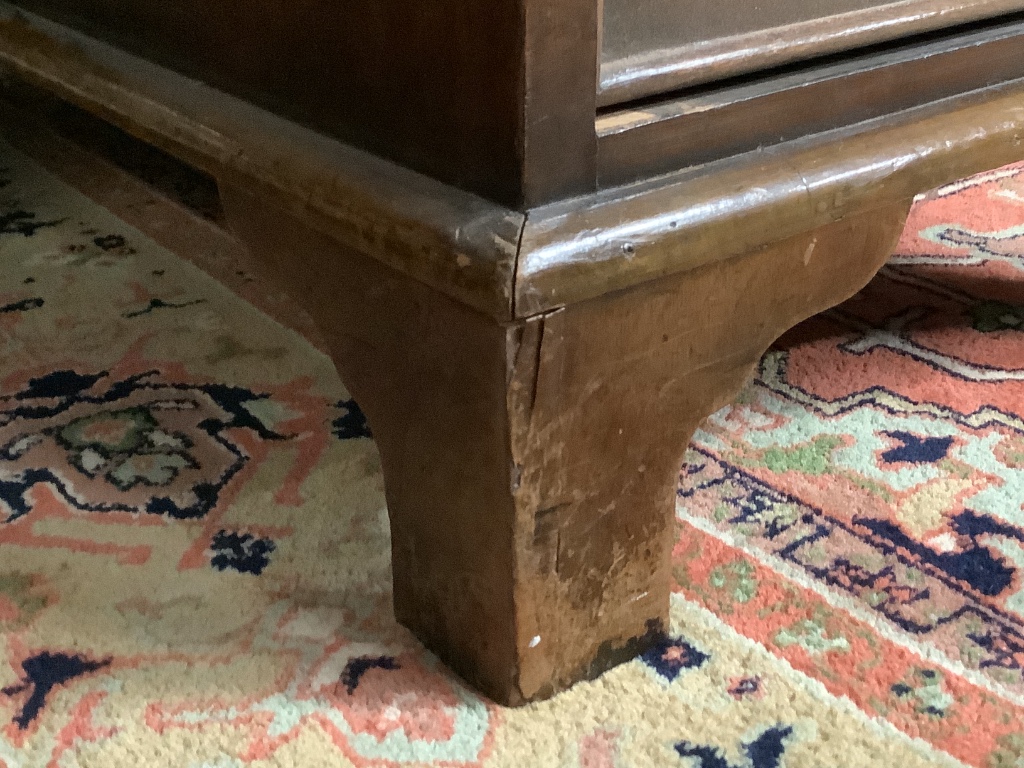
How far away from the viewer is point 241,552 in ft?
2.52

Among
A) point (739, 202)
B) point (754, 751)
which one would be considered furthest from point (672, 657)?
point (739, 202)

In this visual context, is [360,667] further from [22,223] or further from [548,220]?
[22,223]

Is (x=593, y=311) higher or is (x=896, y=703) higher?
(x=593, y=311)

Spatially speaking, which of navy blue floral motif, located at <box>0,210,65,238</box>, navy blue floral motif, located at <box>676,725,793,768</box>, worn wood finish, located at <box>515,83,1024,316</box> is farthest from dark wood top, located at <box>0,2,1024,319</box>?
navy blue floral motif, located at <box>0,210,65,238</box>

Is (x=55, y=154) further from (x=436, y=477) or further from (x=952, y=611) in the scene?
(x=952, y=611)

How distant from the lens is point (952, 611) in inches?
27.8

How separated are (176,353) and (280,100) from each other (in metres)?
0.58

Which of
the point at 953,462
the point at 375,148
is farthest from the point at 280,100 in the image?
the point at 953,462

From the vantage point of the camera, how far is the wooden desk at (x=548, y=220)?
45 cm

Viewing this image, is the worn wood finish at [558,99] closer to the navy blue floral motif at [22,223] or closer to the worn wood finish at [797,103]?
the worn wood finish at [797,103]

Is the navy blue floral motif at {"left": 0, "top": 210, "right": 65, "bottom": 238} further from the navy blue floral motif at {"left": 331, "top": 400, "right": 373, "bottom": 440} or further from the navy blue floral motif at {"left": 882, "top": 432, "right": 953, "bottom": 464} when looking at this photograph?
the navy blue floral motif at {"left": 882, "top": 432, "right": 953, "bottom": 464}

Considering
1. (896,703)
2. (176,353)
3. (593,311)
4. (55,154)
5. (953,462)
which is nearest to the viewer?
(593,311)

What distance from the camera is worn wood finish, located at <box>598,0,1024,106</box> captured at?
0.48 metres

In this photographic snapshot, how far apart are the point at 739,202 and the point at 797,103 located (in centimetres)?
8
